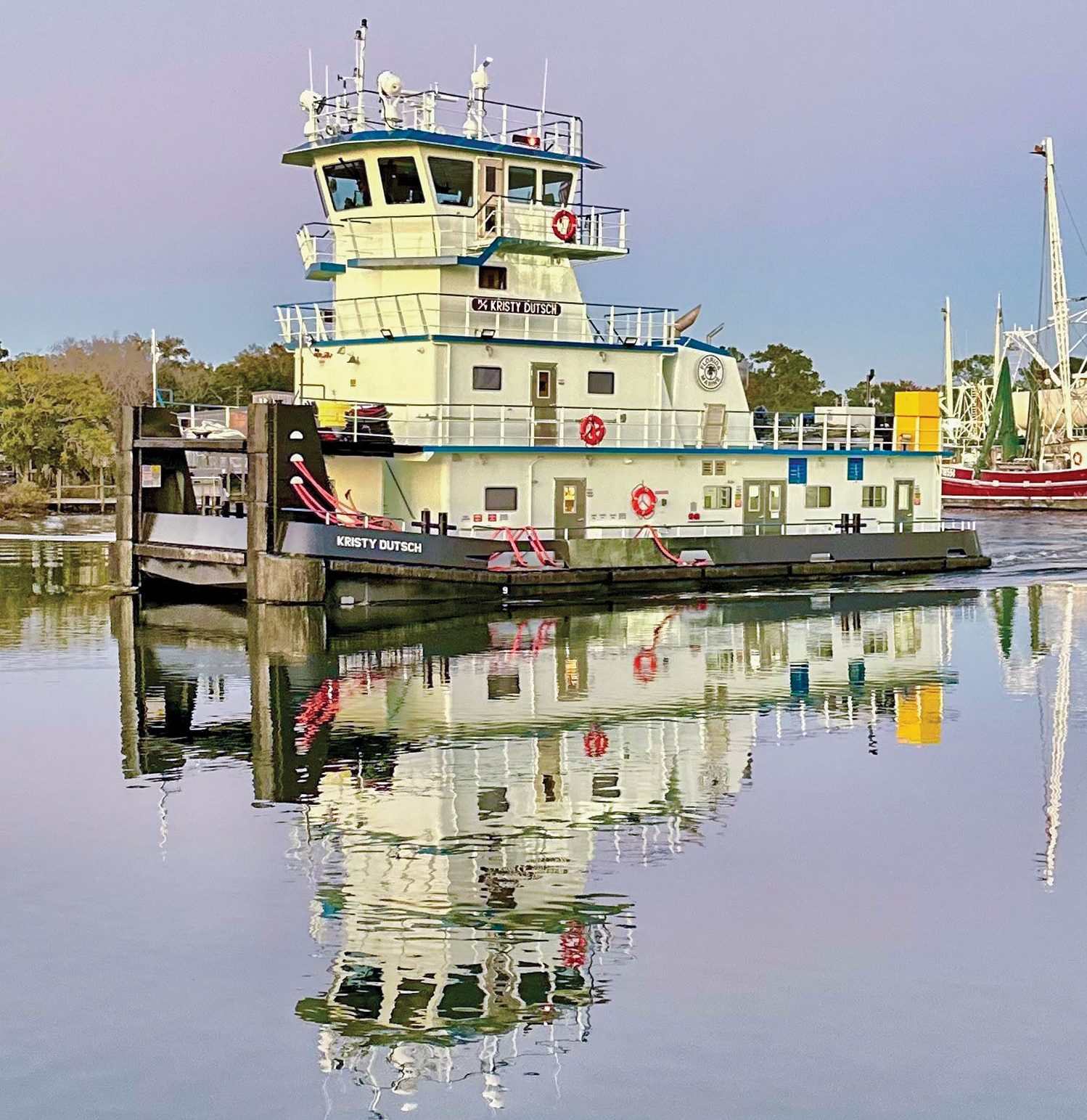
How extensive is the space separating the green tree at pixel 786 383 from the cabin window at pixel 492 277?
265ft

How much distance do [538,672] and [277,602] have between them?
24.3ft

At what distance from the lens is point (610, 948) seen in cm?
1208

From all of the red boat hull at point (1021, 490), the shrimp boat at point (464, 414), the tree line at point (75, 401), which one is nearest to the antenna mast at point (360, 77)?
the shrimp boat at point (464, 414)

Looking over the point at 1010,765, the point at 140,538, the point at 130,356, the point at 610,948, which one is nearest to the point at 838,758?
the point at 1010,765

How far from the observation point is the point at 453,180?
3394 centimetres

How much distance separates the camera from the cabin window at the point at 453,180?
33.6 metres

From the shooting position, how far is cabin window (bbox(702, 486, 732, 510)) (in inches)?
1451

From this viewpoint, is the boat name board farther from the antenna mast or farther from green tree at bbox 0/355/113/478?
green tree at bbox 0/355/113/478

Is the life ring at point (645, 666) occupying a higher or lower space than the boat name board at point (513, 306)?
lower

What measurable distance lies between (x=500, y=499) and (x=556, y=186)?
22.8ft

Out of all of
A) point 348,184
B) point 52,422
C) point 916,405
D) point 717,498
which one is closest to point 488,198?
point 348,184

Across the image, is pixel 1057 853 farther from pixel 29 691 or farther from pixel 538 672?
pixel 29 691

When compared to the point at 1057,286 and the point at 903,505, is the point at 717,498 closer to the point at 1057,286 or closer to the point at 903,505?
the point at 903,505

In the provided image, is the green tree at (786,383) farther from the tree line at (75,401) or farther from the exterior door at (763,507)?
the exterior door at (763,507)
